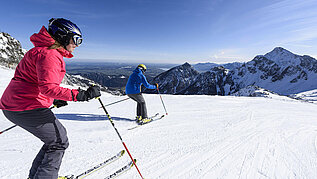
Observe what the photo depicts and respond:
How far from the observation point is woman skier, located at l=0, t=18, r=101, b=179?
5.69 feet

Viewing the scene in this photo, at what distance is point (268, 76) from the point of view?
172125 mm

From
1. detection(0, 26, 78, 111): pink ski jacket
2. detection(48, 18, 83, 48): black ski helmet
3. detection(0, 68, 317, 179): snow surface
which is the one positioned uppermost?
detection(48, 18, 83, 48): black ski helmet

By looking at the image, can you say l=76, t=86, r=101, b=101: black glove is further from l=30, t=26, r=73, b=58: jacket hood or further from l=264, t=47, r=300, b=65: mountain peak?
l=264, t=47, r=300, b=65: mountain peak

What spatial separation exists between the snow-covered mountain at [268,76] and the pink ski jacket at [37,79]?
169972mm

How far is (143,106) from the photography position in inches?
228

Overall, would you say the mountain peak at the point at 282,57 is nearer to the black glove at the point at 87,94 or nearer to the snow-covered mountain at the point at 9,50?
the black glove at the point at 87,94

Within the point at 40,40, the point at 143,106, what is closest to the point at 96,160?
the point at 40,40

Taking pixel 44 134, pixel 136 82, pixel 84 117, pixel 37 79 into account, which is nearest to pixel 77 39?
pixel 37 79

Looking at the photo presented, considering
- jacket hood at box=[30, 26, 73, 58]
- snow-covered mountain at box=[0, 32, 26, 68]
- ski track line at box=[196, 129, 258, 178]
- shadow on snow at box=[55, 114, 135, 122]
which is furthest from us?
snow-covered mountain at box=[0, 32, 26, 68]

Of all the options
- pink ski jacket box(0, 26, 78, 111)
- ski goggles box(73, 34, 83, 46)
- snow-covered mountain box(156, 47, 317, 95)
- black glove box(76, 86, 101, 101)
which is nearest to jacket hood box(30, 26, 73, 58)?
pink ski jacket box(0, 26, 78, 111)

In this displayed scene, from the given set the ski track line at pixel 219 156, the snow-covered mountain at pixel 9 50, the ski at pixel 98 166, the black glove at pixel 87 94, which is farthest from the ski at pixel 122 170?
the snow-covered mountain at pixel 9 50

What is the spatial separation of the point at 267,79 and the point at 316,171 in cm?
21017

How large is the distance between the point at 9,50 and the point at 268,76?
8772 inches

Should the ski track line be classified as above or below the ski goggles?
below
